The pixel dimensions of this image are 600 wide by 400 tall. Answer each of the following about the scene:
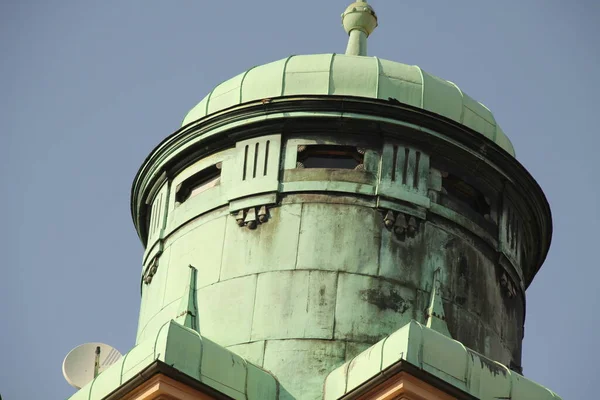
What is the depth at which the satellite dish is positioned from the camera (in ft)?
139

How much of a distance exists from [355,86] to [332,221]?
2.86 meters

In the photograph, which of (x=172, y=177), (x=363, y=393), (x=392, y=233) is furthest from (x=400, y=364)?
(x=172, y=177)

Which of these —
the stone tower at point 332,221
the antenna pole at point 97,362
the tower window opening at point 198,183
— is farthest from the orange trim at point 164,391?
the tower window opening at point 198,183

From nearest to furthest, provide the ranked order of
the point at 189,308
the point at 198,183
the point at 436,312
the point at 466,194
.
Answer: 1. the point at 436,312
2. the point at 189,308
3. the point at 466,194
4. the point at 198,183

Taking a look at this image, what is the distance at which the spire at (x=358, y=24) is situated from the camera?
4669 cm

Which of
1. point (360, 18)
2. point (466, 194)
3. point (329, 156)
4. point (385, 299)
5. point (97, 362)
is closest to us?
point (385, 299)

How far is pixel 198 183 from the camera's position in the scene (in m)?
44.3

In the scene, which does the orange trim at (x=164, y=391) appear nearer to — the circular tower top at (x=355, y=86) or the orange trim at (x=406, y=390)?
the orange trim at (x=406, y=390)

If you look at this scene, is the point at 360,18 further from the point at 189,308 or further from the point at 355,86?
the point at 189,308

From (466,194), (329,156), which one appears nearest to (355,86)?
(329,156)

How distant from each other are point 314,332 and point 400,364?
10.0ft

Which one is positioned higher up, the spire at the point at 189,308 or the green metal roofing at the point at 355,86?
the green metal roofing at the point at 355,86

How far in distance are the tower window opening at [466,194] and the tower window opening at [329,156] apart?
1.66 meters

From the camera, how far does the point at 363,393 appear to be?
127 ft
